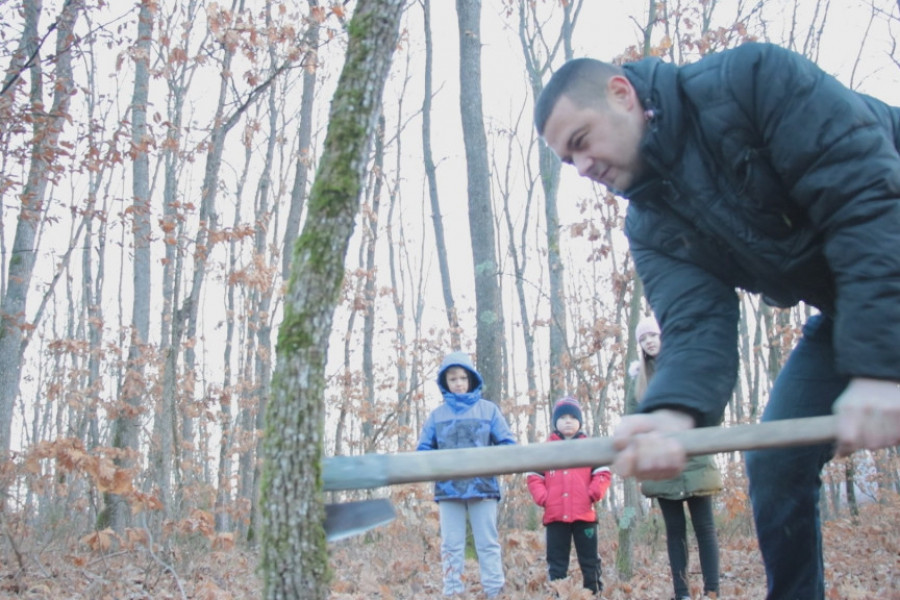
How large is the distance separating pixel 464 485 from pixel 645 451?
4209 millimetres

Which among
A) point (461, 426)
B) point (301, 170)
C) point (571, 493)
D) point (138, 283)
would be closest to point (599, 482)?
point (571, 493)

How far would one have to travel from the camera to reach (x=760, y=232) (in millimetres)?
2279

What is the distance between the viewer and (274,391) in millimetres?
2502

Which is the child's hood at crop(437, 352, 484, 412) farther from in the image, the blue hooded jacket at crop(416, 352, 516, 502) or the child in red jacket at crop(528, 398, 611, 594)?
the child in red jacket at crop(528, 398, 611, 594)

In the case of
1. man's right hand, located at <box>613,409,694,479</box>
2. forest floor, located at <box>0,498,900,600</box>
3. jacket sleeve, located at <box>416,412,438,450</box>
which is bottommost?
forest floor, located at <box>0,498,900,600</box>

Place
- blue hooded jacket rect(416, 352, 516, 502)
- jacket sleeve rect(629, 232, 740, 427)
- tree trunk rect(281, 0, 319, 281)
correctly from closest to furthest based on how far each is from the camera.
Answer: jacket sleeve rect(629, 232, 740, 427) < blue hooded jacket rect(416, 352, 516, 502) < tree trunk rect(281, 0, 319, 281)

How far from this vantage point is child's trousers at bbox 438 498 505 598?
5832mm

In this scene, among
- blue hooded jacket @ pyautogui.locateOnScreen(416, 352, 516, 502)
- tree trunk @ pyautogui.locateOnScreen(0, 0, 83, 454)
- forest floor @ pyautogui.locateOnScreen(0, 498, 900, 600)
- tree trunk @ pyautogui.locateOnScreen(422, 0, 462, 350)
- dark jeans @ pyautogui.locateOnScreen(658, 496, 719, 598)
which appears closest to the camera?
dark jeans @ pyautogui.locateOnScreen(658, 496, 719, 598)

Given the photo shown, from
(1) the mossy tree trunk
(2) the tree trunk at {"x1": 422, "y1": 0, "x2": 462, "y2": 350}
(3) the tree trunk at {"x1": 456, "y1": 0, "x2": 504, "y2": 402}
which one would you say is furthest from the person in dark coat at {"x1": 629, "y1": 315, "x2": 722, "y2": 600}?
(2) the tree trunk at {"x1": 422, "y1": 0, "x2": 462, "y2": 350}

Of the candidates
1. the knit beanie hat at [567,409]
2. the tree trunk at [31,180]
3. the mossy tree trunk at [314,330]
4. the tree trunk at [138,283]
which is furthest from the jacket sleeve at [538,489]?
the tree trunk at [31,180]

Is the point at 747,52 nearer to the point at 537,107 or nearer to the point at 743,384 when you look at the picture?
the point at 537,107

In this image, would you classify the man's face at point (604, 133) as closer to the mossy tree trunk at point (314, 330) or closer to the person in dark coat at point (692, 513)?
the mossy tree trunk at point (314, 330)

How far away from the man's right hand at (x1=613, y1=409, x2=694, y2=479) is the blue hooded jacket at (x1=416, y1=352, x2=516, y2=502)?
409 cm

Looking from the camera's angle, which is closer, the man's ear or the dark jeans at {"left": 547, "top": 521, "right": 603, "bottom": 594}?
the man's ear
